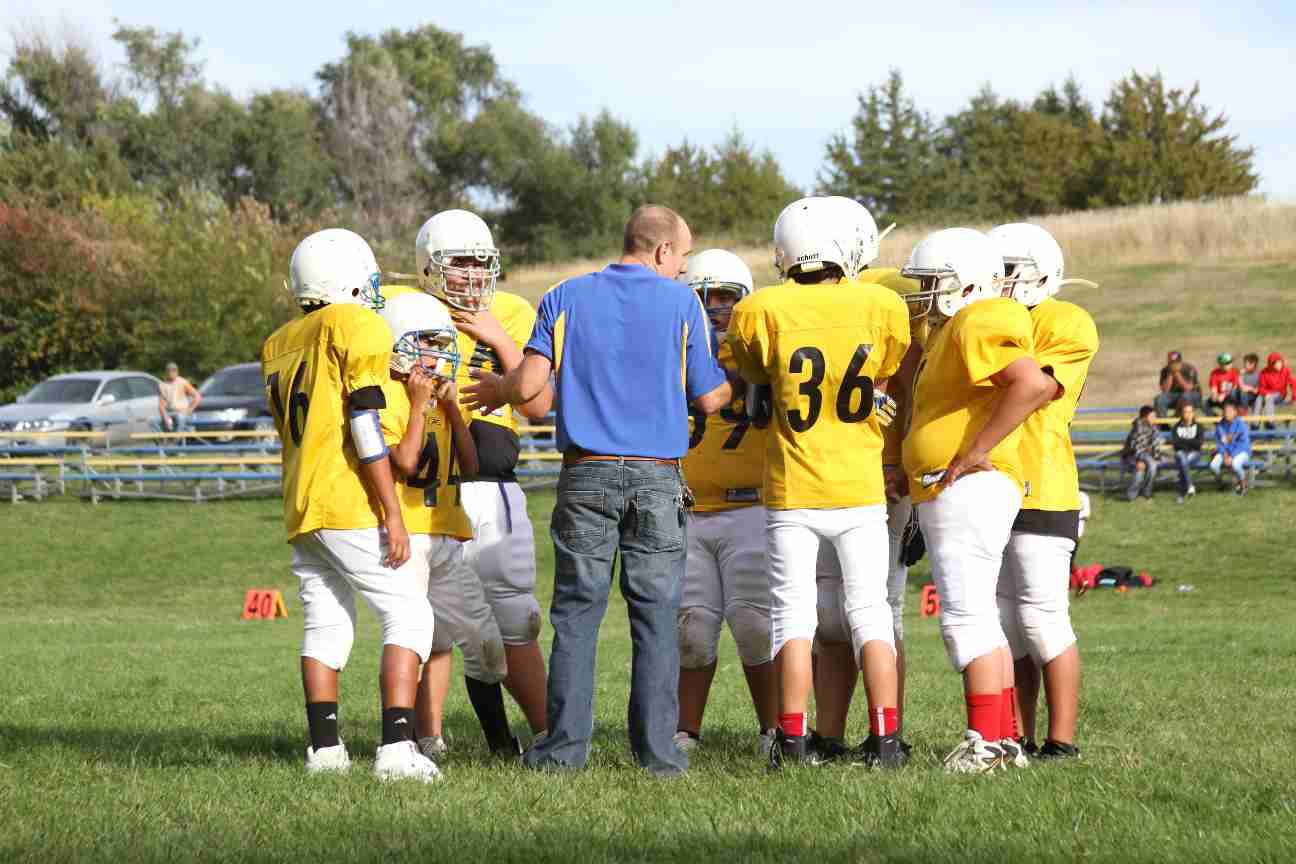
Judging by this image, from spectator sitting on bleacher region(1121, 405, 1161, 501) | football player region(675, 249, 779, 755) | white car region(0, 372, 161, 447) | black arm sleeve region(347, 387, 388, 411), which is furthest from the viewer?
white car region(0, 372, 161, 447)

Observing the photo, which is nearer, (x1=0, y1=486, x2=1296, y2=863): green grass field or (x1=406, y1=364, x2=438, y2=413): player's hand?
(x1=0, y1=486, x2=1296, y2=863): green grass field

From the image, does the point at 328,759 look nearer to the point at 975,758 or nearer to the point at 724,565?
the point at 724,565

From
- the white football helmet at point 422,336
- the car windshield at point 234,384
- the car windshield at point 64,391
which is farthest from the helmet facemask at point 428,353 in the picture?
the car windshield at point 64,391

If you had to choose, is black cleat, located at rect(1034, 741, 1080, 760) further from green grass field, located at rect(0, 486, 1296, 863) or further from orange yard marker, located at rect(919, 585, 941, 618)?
→ orange yard marker, located at rect(919, 585, 941, 618)

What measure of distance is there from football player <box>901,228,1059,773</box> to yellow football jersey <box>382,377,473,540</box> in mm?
1727

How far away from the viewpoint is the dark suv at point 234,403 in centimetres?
2850

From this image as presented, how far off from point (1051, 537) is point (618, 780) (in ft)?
6.33

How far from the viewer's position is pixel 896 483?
6.50 metres

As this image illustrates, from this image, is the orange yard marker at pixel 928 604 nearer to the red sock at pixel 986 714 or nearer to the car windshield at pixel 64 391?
the red sock at pixel 986 714

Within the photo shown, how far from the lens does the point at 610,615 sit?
16281 millimetres

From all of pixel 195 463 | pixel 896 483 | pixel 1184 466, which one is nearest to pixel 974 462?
pixel 896 483

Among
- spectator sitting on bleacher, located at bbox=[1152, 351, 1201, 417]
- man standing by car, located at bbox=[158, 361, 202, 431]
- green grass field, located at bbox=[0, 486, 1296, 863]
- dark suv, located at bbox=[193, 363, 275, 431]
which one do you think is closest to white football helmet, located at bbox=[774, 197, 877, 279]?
green grass field, located at bbox=[0, 486, 1296, 863]

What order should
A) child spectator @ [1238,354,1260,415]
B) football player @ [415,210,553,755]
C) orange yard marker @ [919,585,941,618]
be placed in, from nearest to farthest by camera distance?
football player @ [415,210,553,755]
orange yard marker @ [919,585,941,618]
child spectator @ [1238,354,1260,415]

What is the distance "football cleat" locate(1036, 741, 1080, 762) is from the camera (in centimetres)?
614
